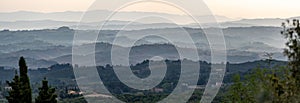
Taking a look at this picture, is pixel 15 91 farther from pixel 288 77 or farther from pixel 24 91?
pixel 288 77

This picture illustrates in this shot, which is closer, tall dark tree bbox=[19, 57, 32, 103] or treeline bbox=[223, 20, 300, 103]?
treeline bbox=[223, 20, 300, 103]

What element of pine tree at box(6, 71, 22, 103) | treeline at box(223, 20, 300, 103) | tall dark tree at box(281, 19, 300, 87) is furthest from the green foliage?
tall dark tree at box(281, 19, 300, 87)

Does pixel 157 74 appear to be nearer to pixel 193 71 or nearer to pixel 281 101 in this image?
pixel 193 71

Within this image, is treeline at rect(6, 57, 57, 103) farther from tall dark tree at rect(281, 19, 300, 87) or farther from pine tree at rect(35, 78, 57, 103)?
tall dark tree at rect(281, 19, 300, 87)

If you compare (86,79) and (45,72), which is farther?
(45,72)

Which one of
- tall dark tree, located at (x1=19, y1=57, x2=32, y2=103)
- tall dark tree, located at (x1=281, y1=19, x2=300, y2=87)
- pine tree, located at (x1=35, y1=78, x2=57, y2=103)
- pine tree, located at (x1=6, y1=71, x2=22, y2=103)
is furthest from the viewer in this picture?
tall dark tree, located at (x1=19, y1=57, x2=32, y2=103)

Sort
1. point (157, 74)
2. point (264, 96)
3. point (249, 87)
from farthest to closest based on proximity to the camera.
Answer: point (157, 74), point (249, 87), point (264, 96)

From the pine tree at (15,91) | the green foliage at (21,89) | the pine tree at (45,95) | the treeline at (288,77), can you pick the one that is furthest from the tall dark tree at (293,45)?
the pine tree at (15,91)

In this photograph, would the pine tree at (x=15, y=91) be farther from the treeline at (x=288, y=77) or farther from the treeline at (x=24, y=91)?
the treeline at (x=288, y=77)

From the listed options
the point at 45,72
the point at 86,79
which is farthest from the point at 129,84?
the point at 45,72
